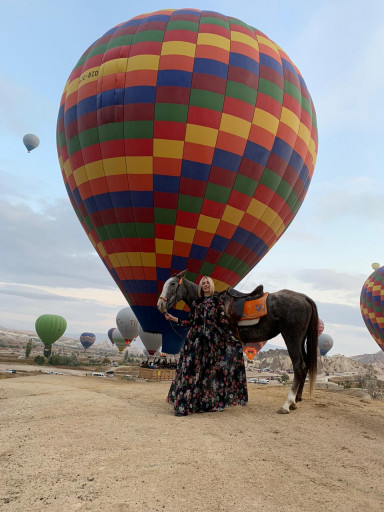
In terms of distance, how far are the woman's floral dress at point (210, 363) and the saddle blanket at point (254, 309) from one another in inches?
18.4

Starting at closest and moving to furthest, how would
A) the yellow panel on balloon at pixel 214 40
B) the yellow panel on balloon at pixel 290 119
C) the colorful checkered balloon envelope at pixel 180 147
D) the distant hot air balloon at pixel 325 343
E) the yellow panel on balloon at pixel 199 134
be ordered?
the yellow panel on balloon at pixel 199 134 → the colorful checkered balloon envelope at pixel 180 147 → the yellow panel on balloon at pixel 214 40 → the yellow panel on balloon at pixel 290 119 → the distant hot air balloon at pixel 325 343

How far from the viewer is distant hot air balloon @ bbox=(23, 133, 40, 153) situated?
49656 millimetres

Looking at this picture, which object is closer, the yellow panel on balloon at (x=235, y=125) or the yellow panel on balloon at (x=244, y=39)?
the yellow panel on balloon at (x=235, y=125)

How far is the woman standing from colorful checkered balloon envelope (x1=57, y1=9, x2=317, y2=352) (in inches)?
239

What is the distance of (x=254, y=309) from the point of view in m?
7.26

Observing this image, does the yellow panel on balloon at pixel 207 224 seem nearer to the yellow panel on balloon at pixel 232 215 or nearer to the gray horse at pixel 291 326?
the yellow panel on balloon at pixel 232 215

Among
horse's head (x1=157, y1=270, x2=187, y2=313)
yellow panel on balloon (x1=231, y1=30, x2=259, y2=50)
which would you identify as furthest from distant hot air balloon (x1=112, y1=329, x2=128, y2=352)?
horse's head (x1=157, y1=270, x2=187, y2=313)

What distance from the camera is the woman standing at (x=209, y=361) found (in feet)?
22.2

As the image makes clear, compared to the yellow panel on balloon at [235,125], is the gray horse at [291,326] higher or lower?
lower

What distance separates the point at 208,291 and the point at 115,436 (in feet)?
11.4

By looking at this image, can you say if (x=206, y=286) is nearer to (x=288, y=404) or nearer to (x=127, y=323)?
(x=288, y=404)

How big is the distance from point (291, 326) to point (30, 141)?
175ft

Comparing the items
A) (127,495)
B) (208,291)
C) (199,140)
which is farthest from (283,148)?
(127,495)

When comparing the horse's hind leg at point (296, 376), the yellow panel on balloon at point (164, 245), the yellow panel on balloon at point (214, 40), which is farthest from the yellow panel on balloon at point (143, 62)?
the horse's hind leg at point (296, 376)
